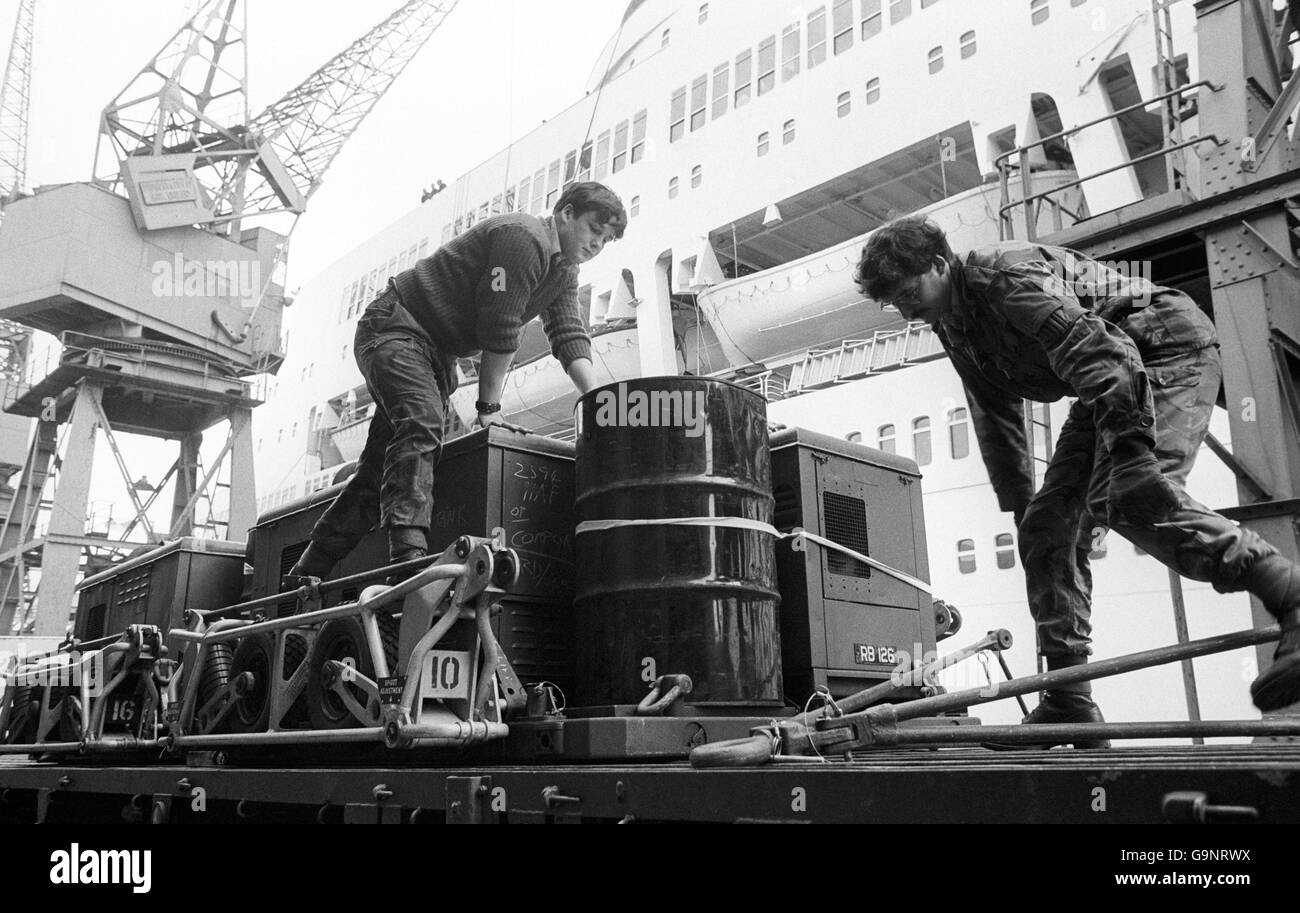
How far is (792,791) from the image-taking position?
201 cm

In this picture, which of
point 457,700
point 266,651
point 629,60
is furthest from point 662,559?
point 629,60

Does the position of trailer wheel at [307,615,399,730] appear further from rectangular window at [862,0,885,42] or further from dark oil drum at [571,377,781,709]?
rectangular window at [862,0,885,42]

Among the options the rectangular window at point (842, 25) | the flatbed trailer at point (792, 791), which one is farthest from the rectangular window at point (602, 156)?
the flatbed trailer at point (792, 791)

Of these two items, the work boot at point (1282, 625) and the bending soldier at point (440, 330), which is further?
the bending soldier at point (440, 330)

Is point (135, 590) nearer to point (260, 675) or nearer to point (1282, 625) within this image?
point (260, 675)

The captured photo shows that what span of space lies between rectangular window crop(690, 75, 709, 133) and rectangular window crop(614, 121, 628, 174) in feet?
8.08

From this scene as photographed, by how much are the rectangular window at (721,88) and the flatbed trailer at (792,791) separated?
69.6 feet

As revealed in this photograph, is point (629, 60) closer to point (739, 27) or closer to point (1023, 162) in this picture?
point (739, 27)

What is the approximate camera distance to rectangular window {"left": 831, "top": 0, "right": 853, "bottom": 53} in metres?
20.5

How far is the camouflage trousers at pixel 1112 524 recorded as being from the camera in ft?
8.89

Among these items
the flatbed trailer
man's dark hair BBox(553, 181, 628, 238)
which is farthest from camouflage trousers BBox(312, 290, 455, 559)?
the flatbed trailer

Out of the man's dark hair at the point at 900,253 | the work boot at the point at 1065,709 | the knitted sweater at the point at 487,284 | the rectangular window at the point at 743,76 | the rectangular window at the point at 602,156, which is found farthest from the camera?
the rectangular window at the point at 602,156

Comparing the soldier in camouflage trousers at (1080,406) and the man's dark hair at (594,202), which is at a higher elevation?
the man's dark hair at (594,202)

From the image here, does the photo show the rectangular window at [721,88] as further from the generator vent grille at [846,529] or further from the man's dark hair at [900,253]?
the man's dark hair at [900,253]
